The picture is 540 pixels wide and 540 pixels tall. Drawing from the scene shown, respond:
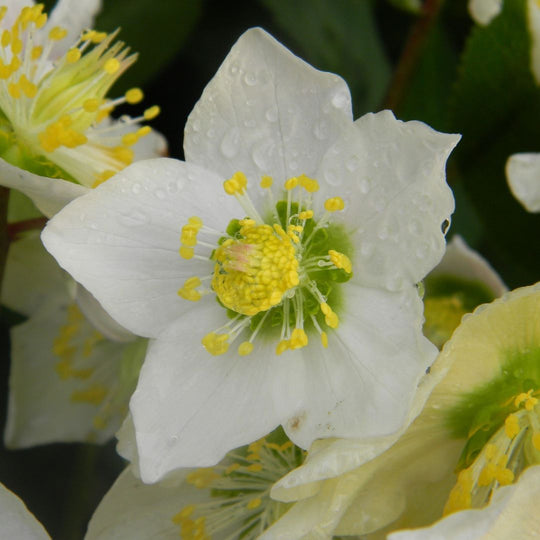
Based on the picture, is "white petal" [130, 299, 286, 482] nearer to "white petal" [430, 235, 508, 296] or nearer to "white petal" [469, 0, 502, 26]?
"white petal" [430, 235, 508, 296]

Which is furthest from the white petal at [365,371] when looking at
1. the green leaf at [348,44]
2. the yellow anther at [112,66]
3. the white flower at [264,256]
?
the green leaf at [348,44]

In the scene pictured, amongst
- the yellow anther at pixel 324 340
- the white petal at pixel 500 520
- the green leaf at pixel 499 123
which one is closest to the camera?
the white petal at pixel 500 520

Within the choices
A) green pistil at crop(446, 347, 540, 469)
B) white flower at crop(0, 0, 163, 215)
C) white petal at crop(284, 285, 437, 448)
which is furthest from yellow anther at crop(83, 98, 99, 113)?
green pistil at crop(446, 347, 540, 469)

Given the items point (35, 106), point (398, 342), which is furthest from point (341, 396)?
point (35, 106)

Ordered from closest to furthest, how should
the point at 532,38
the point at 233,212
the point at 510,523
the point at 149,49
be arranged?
the point at 510,523
the point at 233,212
the point at 532,38
the point at 149,49

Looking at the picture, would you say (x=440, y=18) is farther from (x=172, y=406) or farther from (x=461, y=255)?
(x=172, y=406)

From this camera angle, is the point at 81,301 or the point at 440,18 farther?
the point at 440,18

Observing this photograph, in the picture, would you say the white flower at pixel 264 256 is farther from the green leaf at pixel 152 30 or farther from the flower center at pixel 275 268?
the green leaf at pixel 152 30
